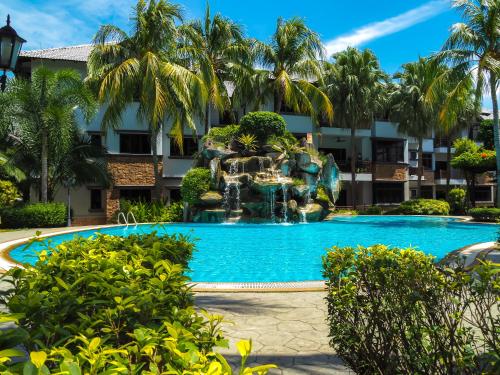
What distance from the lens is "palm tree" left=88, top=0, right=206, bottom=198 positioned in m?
22.5

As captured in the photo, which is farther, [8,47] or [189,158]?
[189,158]

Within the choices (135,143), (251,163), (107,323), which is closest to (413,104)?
(251,163)

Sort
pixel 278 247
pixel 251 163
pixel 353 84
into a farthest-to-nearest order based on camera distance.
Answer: pixel 353 84, pixel 251 163, pixel 278 247

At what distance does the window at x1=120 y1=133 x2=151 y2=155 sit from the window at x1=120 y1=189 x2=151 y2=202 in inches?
109

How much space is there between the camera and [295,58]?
3031 cm

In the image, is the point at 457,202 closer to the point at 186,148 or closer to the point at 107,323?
the point at 186,148

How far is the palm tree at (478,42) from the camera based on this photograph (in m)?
21.7

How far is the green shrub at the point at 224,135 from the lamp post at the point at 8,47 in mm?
20561

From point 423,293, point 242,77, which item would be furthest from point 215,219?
point 423,293

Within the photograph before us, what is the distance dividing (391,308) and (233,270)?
7.53 m

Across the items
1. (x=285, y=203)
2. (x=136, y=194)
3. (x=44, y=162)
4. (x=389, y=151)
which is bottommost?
(x=285, y=203)

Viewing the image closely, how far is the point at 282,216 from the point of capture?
24656 millimetres

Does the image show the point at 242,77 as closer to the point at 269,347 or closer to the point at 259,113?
the point at 259,113

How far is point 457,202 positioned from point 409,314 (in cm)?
3401
